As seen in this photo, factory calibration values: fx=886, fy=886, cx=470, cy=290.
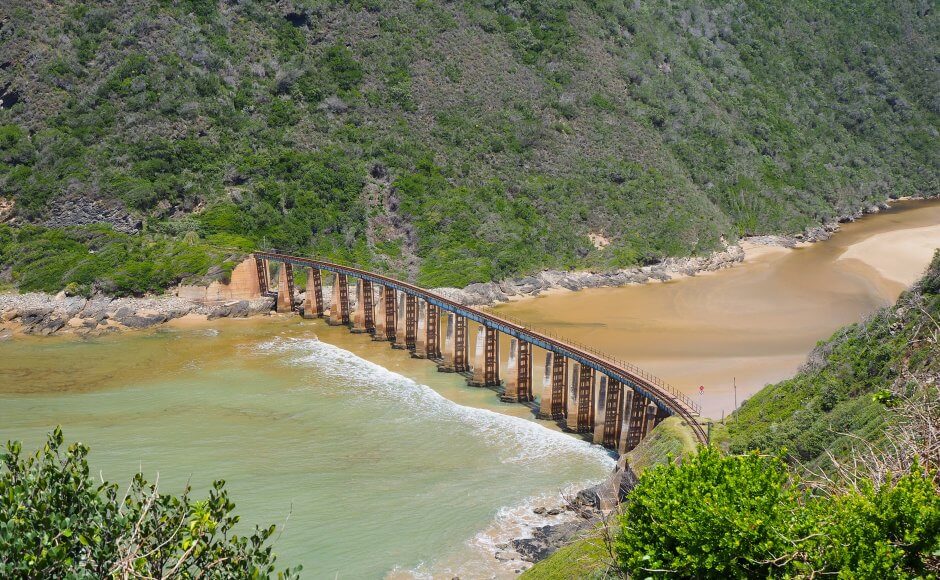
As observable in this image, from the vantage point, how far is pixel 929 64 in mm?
154250

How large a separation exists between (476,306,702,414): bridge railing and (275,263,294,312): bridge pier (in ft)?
55.5

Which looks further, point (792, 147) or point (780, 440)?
point (792, 147)

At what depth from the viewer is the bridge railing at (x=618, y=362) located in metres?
44.8

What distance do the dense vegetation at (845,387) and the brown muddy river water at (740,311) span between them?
29.3 feet

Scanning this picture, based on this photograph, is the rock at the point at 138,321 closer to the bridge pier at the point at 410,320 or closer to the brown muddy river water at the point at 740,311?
the bridge pier at the point at 410,320

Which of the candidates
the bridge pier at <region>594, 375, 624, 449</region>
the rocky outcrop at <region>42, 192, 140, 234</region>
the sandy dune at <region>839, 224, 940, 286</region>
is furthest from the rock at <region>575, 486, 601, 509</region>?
the rocky outcrop at <region>42, 192, 140, 234</region>

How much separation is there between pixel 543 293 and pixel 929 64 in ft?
358

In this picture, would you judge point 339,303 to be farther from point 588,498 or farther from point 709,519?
point 709,519

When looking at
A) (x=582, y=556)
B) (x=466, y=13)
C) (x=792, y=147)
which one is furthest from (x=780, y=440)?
(x=792, y=147)

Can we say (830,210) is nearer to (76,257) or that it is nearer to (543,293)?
(543,293)

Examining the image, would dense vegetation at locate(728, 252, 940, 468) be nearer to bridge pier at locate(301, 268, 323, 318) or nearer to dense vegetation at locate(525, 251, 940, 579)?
dense vegetation at locate(525, 251, 940, 579)

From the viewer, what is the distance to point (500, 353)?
63812mm

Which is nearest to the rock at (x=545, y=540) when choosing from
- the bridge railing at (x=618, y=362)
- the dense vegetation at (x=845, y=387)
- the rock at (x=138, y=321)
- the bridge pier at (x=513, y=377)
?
the dense vegetation at (x=845, y=387)

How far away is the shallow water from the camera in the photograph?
119ft
